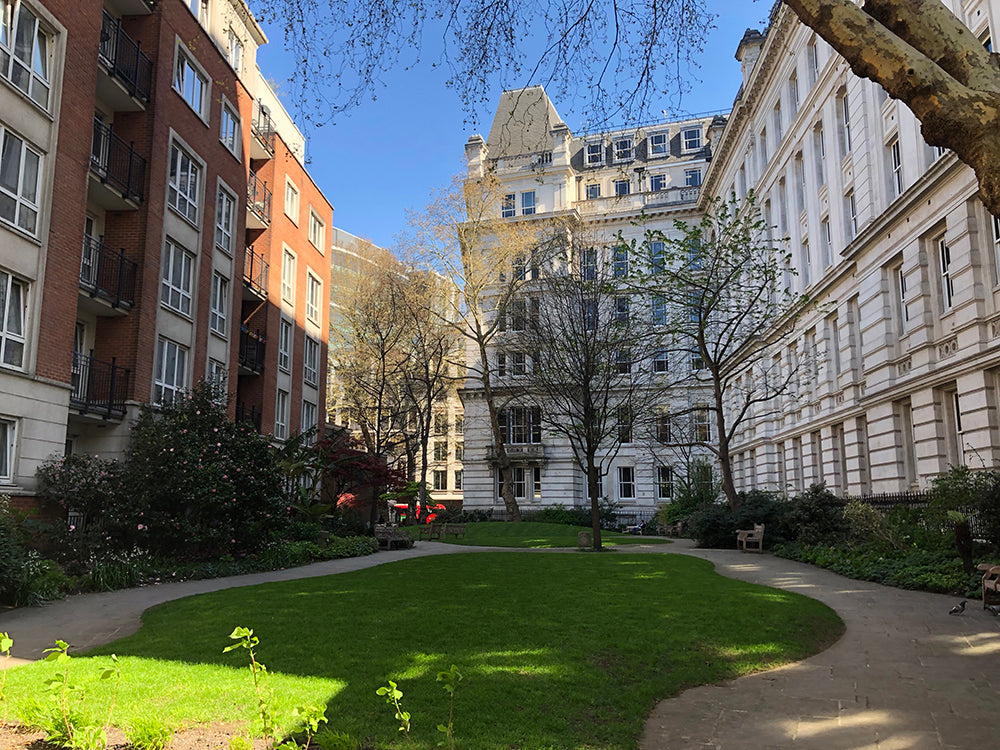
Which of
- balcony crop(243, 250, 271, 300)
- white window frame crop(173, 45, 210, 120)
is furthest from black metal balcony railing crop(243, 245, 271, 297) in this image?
white window frame crop(173, 45, 210, 120)

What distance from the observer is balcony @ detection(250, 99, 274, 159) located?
31.0 metres

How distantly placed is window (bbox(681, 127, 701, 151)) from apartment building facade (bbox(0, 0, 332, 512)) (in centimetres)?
3753

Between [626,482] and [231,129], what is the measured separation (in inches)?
1342

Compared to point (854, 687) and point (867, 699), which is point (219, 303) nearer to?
point (854, 687)

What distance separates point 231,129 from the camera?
27516 millimetres

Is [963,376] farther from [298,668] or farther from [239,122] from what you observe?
[239,122]

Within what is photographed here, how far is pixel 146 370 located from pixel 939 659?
64.1ft

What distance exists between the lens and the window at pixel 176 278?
22219mm

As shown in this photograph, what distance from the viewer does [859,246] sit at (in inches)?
1035

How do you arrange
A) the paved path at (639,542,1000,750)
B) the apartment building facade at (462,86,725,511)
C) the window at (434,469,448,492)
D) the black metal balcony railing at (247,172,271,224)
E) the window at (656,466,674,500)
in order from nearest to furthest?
the paved path at (639,542,1000,750) < the black metal balcony railing at (247,172,271,224) < the window at (656,466,674,500) < the apartment building facade at (462,86,725,511) < the window at (434,469,448,492)

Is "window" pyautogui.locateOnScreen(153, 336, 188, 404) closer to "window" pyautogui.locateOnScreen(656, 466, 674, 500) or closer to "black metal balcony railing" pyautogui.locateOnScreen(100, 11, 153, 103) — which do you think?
"black metal balcony railing" pyautogui.locateOnScreen(100, 11, 153, 103)

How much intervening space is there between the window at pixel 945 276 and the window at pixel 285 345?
2531 centimetres

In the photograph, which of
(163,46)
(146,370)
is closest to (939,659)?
(146,370)

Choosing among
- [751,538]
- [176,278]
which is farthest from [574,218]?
[176,278]
